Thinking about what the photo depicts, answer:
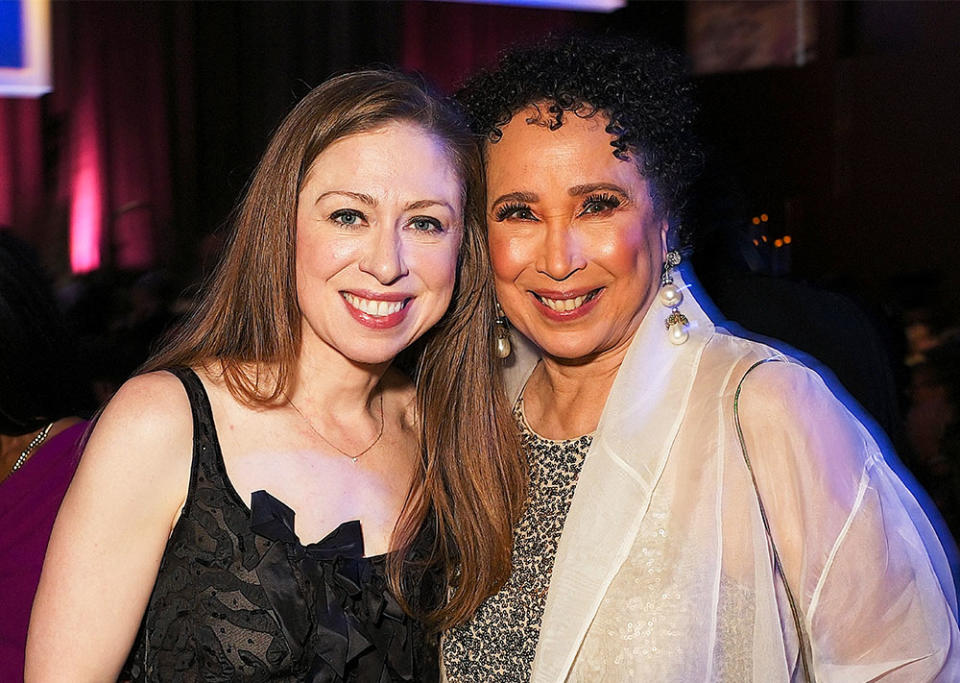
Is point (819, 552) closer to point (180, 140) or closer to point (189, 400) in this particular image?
point (189, 400)

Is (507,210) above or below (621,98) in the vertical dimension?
below

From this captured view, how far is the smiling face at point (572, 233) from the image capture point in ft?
5.79

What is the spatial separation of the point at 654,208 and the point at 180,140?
5240mm

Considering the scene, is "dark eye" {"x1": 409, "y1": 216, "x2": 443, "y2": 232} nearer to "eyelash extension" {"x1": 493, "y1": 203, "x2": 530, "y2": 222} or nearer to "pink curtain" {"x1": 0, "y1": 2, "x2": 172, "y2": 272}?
"eyelash extension" {"x1": 493, "y1": 203, "x2": 530, "y2": 222}

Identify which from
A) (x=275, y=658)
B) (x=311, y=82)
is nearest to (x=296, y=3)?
(x=311, y=82)

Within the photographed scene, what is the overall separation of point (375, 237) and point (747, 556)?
0.77 metres

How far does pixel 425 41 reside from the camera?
690cm

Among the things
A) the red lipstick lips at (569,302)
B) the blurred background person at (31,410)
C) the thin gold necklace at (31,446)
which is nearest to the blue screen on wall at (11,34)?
the blurred background person at (31,410)

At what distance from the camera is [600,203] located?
5.81 feet

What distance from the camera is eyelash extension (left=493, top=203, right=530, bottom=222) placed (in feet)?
6.00

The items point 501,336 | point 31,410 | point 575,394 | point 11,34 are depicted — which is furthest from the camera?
point 11,34

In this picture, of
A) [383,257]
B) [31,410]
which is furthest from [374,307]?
[31,410]

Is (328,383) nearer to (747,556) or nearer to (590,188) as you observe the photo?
(590,188)

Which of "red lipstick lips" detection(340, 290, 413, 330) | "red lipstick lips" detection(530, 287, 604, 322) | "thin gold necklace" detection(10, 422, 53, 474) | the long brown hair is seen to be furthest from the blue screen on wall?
"red lipstick lips" detection(530, 287, 604, 322)
